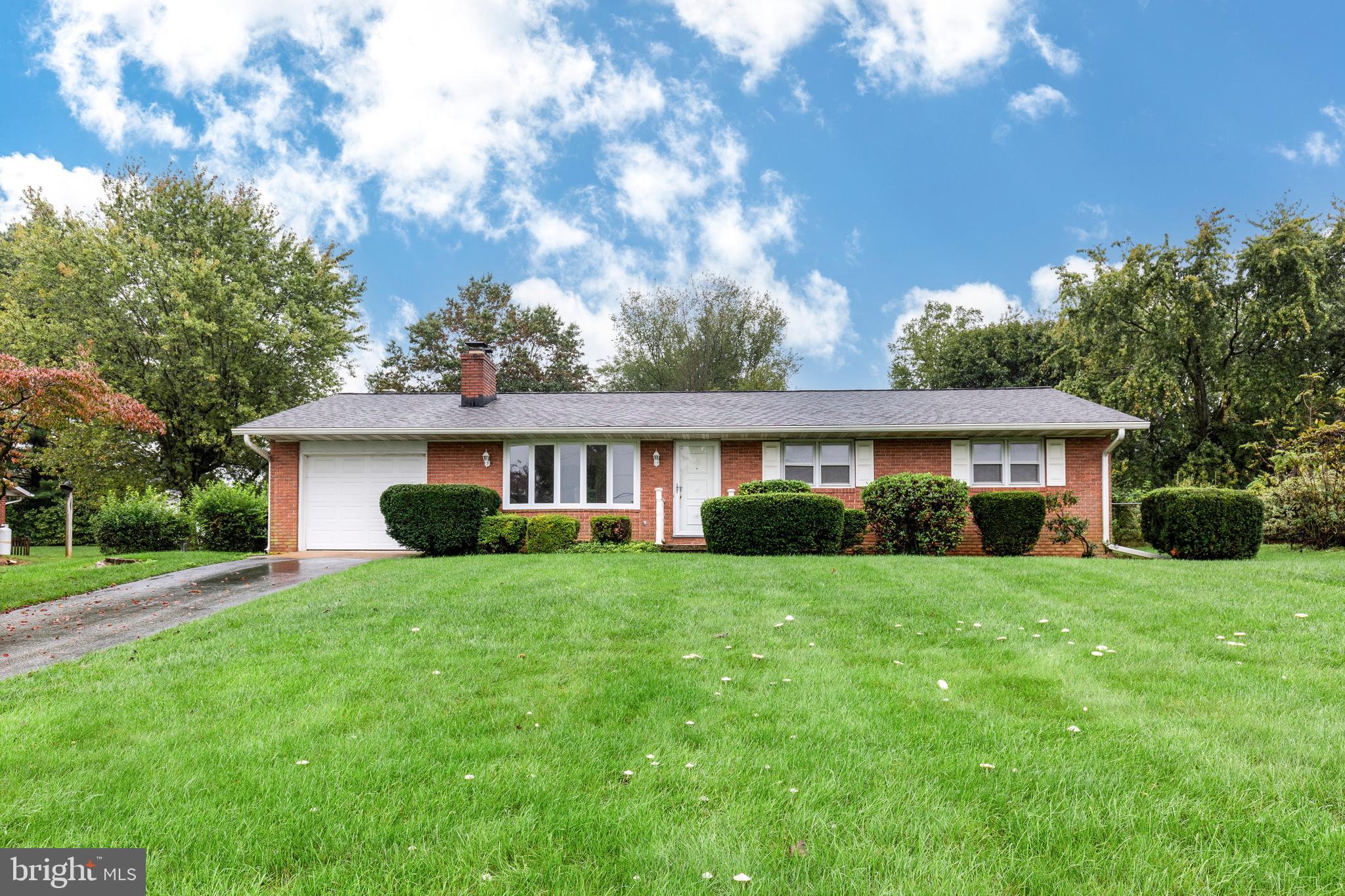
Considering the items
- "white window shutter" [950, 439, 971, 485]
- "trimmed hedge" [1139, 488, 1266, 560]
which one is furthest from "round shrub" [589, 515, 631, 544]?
"trimmed hedge" [1139, 488, 1266, 560]

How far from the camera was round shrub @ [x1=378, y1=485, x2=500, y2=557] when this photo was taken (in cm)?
1309

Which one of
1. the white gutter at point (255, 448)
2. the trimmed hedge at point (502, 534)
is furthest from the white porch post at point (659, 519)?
the white gutter at point (255, 448)

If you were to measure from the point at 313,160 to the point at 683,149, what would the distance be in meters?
12.7

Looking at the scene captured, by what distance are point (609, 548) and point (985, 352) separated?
25.8m

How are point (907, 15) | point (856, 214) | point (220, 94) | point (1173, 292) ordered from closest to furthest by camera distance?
point (907, 15)
point (220, 94)
point (1173, 292)
point (856, 214)

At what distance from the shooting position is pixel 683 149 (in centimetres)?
2602

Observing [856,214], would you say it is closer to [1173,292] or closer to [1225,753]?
[1173,292]

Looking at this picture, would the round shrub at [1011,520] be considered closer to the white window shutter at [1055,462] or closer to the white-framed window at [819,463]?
the white window shutter at [1055,462]

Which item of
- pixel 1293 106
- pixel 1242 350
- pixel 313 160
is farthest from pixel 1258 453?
pixel 313 160

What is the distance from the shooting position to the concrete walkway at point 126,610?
5.61 m

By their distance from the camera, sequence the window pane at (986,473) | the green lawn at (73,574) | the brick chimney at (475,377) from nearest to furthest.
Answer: the green lawn at (73,574)
the window pane at (986,473)
the brick chimney at (475,377)

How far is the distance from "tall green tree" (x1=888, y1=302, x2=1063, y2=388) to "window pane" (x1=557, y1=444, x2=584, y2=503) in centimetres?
2252

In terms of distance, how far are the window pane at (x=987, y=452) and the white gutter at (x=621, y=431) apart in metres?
0.75

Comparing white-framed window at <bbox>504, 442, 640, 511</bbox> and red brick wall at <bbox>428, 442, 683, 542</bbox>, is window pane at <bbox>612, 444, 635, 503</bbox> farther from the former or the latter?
red brick wall at <bbox>428, 442, 683, 542</bbox>
